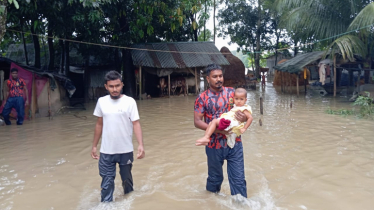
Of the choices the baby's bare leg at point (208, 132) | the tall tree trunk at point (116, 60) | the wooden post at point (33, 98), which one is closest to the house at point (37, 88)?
the wooden post at point (33, 98)

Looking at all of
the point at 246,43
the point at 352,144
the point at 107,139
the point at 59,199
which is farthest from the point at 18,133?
the point at 246,43

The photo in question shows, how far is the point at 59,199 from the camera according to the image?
396 centimetres

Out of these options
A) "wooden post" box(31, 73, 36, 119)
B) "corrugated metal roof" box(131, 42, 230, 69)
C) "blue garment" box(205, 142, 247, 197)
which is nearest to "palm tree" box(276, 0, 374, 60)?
"corrugated metal roof" box(131, 42, 230, 69)

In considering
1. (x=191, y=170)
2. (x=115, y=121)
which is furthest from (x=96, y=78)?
(x=115, y=121)

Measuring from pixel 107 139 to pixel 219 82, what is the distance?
54.8 inches

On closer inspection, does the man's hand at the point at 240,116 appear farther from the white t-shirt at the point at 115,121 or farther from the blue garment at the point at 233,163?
the white t-shirt at the point at 115,121

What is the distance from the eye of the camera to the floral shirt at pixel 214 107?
348cm

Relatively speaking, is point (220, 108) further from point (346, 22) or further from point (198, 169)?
point (346, 22)

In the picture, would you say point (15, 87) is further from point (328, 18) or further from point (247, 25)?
point (247, 25)

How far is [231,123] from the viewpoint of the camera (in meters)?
3.35

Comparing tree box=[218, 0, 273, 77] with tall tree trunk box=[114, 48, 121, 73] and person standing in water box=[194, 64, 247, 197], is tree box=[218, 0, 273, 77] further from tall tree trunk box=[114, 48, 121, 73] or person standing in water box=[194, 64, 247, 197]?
person standing in water box=[194, 64, 247, 197]

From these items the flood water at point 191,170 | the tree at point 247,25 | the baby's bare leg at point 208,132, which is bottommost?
the flood water at point 191,170

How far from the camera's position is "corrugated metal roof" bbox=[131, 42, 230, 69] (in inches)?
703

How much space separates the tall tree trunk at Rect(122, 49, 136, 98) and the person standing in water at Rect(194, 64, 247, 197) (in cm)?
1470
